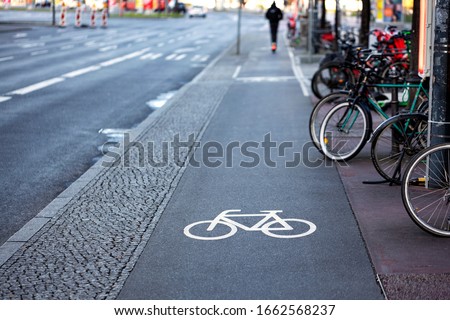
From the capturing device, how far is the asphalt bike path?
5906 mm

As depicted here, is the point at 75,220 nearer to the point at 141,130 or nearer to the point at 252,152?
the point at 252,152

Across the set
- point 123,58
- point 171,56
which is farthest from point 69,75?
point 171,56

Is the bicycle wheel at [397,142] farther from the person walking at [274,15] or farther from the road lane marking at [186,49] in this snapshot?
the road lane marking at [186,49]

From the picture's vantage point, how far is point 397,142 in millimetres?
9062

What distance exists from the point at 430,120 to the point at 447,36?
766mm

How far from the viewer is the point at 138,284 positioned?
236 inches

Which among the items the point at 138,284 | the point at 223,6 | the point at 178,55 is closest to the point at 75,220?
the point at 138,284

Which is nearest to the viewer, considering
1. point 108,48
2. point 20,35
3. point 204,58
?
point 204,58

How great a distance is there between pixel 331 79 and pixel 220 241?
993cm

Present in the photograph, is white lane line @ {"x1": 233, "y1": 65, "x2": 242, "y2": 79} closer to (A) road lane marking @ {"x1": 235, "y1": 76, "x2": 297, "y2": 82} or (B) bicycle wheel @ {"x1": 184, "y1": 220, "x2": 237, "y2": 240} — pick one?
(A) road lane marking @ {"x1": 235, "y1": 76, "x2": 297, "y2": 82}

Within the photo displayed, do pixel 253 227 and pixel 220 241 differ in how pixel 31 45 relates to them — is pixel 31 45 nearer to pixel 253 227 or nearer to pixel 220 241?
pixel 253 227

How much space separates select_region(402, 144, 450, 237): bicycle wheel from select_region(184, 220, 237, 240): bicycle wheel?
144 cm

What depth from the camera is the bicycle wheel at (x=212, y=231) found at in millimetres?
7324

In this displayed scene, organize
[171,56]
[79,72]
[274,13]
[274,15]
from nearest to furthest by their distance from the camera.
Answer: [79,72] < [274,13] < [274,15] < [171,56]
